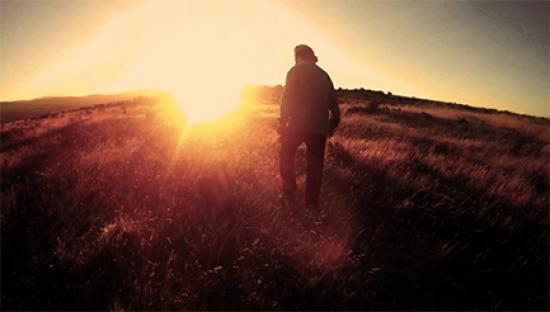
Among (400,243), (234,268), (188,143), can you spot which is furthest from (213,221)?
(188,143)

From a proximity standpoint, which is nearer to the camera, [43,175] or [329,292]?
[329,292]

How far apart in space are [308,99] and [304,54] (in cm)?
67

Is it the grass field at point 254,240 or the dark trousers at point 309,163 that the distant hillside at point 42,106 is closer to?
the grass field at point 254,240

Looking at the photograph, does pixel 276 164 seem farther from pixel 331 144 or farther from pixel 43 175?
pixel 43 175

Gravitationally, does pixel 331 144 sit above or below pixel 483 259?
above

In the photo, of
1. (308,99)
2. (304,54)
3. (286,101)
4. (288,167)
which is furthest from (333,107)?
(288,167)

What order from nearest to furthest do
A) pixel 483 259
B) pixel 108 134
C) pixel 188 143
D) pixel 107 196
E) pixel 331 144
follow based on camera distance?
pixel 483 259 → pixel 107 196 → pixel 188 143 → pixel 331 144 → pixel 108 134

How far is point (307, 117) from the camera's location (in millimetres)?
4691

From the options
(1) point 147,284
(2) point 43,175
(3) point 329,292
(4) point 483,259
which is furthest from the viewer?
(2) point 43,175

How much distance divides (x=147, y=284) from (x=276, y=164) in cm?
398

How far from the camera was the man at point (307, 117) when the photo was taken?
4.68 metres

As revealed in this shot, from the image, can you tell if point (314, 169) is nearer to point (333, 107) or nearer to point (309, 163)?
point (309, 163)

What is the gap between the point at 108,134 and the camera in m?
9.90

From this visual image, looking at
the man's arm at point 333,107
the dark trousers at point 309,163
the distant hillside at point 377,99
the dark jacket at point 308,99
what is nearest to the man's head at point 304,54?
the dark jacket at point 308,99
